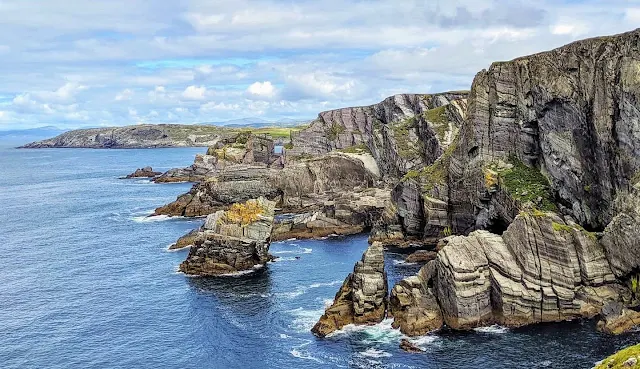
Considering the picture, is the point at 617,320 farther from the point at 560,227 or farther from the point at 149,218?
the point at 149,218

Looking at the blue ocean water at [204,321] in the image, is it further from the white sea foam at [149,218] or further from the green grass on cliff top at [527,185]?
the white sea foam at [149,218]

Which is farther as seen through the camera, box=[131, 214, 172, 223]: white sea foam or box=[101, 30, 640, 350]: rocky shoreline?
box=[131, 214, 172, 223]: white sea foam

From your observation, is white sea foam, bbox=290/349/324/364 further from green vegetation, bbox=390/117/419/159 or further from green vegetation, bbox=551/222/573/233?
green vegetation, bbox=390/117/419/159

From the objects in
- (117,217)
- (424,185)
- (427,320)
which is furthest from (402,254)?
(117,217)

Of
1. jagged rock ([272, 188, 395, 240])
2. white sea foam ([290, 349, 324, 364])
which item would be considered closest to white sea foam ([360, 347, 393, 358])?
white sea foam ([290, 349, 324, 364])

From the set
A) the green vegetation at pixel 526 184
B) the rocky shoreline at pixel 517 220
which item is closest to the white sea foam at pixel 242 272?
the rocky shoreline at pixel 517 220

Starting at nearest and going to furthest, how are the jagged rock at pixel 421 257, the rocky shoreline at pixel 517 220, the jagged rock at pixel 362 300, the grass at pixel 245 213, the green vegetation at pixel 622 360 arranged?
the green vegetation at pixel 622 360, the rocky shoreline at pixel 517 220, the jagged rock at pixel 362 300, the jagged rock at pixel 421 257, the grass at pixel 245 213
